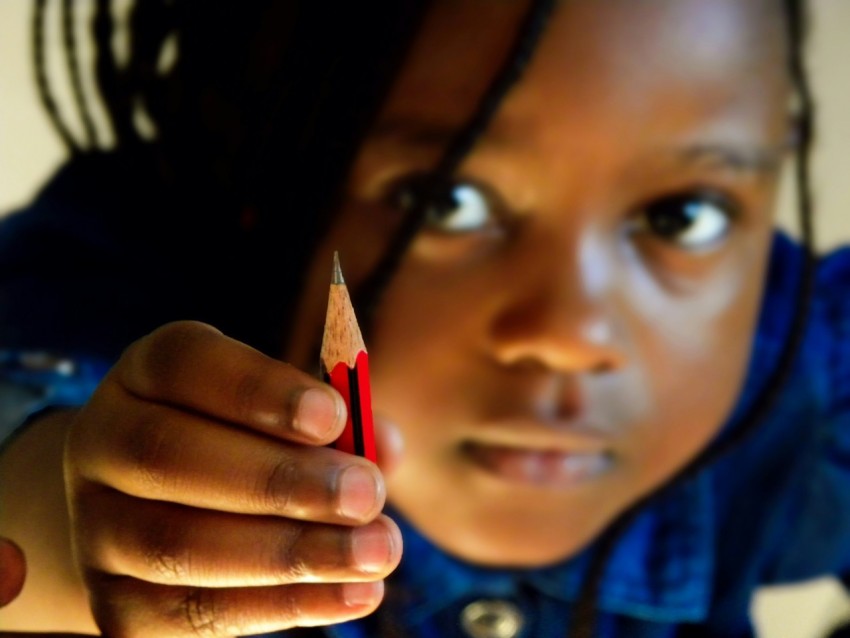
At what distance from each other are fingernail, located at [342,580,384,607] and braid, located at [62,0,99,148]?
23 centimetres

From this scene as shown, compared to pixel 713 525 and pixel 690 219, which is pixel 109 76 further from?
pixel 713 525

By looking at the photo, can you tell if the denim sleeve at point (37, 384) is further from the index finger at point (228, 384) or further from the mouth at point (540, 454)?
the mouth at point (540, 454)

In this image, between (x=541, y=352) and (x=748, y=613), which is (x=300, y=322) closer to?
(x=541, y=352)

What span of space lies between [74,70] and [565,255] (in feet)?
0.65

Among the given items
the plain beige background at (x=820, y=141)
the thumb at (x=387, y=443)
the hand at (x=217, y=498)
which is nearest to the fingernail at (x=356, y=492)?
the hand at (x=217, y=498)

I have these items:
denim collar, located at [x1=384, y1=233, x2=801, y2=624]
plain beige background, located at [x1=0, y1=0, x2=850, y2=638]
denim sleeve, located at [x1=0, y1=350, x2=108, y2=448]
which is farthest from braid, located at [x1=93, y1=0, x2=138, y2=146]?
denim collar, located at [x1=384, y1=233, x2=801, y2=624]

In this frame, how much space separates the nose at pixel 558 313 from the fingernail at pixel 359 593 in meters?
0.14

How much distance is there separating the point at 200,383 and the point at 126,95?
21 centimetres

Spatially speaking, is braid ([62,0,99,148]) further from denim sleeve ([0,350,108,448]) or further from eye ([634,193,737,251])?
eye ([634,193,737,251])

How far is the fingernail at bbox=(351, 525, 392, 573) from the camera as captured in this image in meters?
0.14

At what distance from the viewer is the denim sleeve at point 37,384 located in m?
0.20

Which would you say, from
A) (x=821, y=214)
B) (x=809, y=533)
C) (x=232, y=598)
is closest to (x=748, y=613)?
(x=809, y=533)

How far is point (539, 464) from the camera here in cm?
31

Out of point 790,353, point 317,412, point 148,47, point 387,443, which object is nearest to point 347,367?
point 317,412
